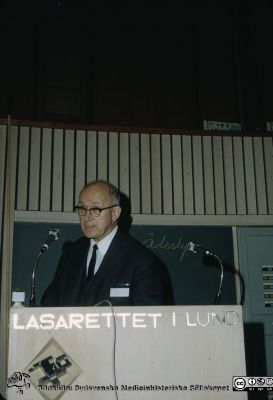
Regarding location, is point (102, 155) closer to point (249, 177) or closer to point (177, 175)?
point (177, 175)

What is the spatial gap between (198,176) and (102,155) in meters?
0.88

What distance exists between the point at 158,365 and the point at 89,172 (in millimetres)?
2675

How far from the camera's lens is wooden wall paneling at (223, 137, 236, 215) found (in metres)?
4.29

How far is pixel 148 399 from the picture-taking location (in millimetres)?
1614

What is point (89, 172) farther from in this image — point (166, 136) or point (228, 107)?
point (228, 107)

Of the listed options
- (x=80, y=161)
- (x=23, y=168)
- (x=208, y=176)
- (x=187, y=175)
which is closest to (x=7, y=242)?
(x=23, y=168)

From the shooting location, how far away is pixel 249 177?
437 cm

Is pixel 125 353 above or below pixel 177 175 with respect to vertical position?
below

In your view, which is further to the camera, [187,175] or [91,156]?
[187,175]

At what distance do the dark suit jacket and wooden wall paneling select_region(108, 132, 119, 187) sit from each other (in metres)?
1.56

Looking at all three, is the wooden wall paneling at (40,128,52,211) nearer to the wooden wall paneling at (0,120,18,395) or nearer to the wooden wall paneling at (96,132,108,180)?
the wooden wall paneling at (0,120,18,395)

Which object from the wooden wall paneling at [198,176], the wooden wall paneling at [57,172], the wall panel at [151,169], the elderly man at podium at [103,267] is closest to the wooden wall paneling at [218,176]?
the wall panel at [151,169]

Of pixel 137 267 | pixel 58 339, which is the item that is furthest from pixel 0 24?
pixel 58 339

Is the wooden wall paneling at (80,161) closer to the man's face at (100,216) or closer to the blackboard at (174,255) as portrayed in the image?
the blackboard at (174,255)
